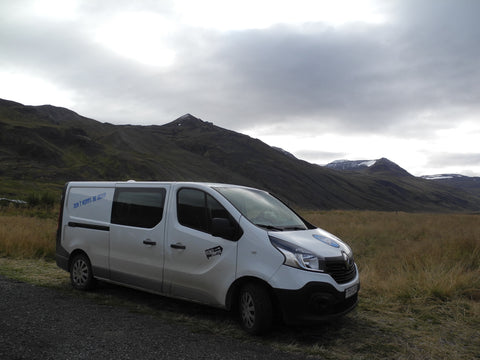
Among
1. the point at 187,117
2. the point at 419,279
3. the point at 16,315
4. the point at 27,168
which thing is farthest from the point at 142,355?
the point at 187,117

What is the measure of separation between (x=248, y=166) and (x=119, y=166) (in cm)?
4929

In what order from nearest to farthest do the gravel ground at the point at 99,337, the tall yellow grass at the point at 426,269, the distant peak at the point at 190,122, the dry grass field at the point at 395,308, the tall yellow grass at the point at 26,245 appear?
the gravel ground at the point at 99,337 < the dry grass field at the point at 395,308 < the tall yellow grass at the point at 426,269 < the tall yellow grass at the point at 26,245 < the distant peak at the point at 190,122

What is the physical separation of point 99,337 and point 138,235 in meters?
1.71

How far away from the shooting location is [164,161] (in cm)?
9219

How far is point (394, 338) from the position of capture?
4504mm

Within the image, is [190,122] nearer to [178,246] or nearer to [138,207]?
[138,207]

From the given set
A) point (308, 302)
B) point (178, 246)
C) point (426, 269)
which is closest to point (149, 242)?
point (178, 246)

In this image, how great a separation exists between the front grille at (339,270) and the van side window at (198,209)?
51.6 inches

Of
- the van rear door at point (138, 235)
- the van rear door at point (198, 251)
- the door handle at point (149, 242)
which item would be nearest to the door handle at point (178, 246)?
the van rear door at point (198, 251)

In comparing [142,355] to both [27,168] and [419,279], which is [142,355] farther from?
[27,168]

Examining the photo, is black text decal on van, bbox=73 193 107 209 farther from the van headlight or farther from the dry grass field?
the van headlight

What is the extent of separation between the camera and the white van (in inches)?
172

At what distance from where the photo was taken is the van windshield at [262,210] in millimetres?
5008

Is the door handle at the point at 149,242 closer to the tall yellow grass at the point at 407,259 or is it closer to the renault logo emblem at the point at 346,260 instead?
the renault logo emblem at the point at 346,260
